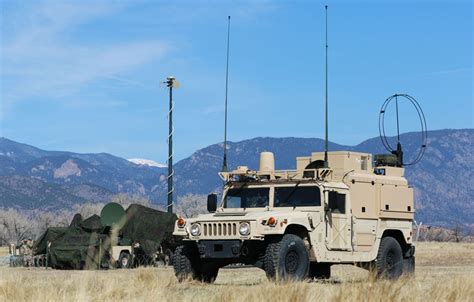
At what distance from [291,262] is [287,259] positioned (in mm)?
226

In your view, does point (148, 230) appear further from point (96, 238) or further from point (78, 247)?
point (78, 247)

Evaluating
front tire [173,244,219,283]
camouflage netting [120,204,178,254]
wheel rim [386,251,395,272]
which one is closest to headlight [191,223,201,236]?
front tire [173,244,219,283]

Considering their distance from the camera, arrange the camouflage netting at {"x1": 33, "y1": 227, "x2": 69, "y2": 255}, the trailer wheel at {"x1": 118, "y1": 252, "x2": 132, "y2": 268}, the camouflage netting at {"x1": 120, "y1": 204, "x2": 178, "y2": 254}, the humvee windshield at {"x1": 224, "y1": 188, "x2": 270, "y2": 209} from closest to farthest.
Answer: the humvee windshield at {"x1": 224, "y1": 188, "x2": 270, "y2": 209} → the trailer wheel at {"x1": 118, "y1": 252, "x2": 132, "y2": 268} → the camouflage netting at {"x1": 120, "y1": 204, "x2": 178, "y2": 254} → the camouflage netting at {"x1": 33, "y1": 227, "x2": 69, "y2": 255}

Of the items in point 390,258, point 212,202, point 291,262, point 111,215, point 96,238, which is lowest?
point 291,262

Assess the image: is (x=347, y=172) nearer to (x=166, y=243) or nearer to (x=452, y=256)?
(x=166, y=243)

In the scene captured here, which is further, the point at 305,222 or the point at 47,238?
the point at 47,238

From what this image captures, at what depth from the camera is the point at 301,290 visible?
15.0 metres

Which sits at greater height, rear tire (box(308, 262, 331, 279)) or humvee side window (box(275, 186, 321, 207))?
humvee side window (box(275, 186, 321, 207))

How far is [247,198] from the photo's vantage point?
2217cm

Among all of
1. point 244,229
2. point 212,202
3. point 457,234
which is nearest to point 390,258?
point 212,202

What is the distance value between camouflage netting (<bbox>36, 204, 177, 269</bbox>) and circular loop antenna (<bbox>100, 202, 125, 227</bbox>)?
0.22 metres

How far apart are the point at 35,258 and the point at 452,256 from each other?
1838 centimetres

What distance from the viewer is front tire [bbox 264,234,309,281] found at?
65.2 ft

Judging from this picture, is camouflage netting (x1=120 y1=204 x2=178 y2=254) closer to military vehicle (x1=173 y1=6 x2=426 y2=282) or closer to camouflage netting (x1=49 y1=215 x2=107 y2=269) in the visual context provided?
camouflage netting (x1=49 y1=215 x2=107 y2=269)
